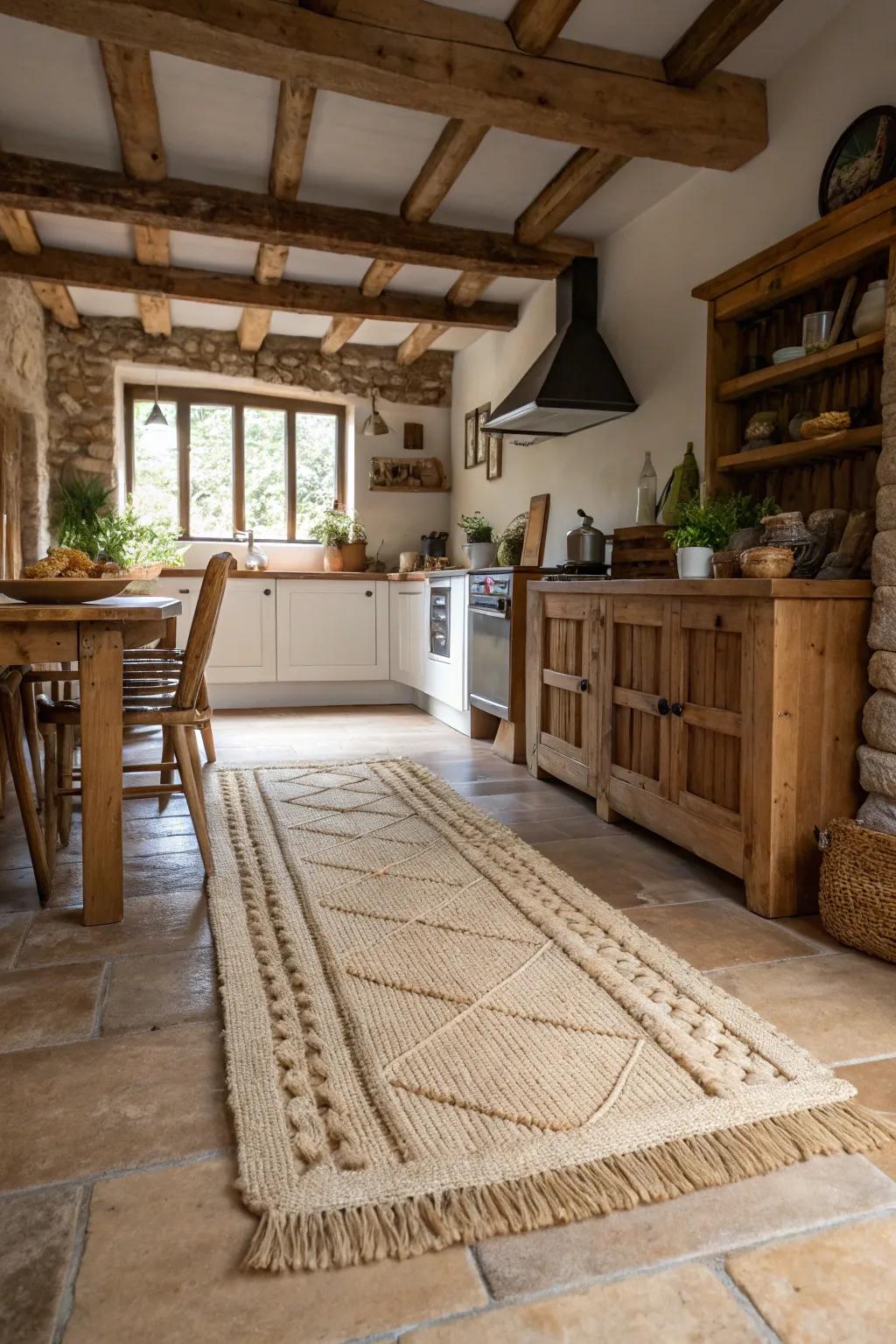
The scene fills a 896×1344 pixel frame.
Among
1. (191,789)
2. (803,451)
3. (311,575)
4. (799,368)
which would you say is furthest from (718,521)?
(311,575)

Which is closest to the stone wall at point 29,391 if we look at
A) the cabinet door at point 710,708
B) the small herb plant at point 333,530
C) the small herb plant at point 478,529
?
the small herb plant at point 333,530

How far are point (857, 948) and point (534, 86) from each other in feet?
9.12

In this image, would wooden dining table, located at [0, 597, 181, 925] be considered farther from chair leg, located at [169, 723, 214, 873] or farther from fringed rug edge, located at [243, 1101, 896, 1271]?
fringed rug edge, located at [243, 1101, 896, 1271]

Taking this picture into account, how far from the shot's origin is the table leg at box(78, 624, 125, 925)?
209 cm

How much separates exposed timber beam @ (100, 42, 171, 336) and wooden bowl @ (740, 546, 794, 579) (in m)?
2.49

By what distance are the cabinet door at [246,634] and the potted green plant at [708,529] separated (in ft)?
11.7

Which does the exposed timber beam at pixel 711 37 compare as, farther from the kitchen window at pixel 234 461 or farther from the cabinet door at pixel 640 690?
the kitchen window at pixel 234 461

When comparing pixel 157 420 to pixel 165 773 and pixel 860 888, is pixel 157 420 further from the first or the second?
pixel 860 888

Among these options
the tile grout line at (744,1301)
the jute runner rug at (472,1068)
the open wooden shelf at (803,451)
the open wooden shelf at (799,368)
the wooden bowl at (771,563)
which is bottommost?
the tile grout line at (744,1301)

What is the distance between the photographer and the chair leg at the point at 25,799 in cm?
221

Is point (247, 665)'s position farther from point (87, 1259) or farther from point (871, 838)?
point (87, 1259)

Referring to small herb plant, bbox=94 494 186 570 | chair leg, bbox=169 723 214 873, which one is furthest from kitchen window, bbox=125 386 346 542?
chair leg, bbox=169 723 214 873

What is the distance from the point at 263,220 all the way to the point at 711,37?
206 cm

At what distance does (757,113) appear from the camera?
3.03m
